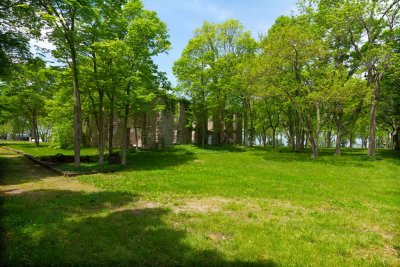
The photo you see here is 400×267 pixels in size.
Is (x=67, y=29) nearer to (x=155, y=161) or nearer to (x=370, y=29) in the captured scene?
(x=155, y=161)

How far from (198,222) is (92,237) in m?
2.75

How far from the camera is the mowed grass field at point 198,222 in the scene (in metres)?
5.84

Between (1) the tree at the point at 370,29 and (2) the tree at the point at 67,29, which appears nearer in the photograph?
(2) the tree at the point at 67,29

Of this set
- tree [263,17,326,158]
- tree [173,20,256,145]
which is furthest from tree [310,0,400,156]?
tree [173,20,256,145]

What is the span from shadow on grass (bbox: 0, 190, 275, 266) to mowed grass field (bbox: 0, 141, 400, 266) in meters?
0.02

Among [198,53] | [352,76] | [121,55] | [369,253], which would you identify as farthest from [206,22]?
[369,253]

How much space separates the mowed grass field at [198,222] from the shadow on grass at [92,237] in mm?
22

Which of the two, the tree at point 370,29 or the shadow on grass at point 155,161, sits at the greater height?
the tree at point 370,29

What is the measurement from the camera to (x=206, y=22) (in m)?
40.9

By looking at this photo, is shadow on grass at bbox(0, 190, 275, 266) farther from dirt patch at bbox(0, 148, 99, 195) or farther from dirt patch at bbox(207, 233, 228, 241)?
dirt patch at bbox(0, 148, 99, 195)

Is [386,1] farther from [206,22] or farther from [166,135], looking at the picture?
[166,135]

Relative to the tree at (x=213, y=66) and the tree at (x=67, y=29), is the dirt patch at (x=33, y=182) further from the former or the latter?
the tree at (x=213, y=66)

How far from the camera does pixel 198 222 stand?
7969 millimetres

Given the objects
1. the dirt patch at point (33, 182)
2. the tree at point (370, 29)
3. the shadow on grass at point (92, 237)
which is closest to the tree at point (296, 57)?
the tree at point (370, 29)
